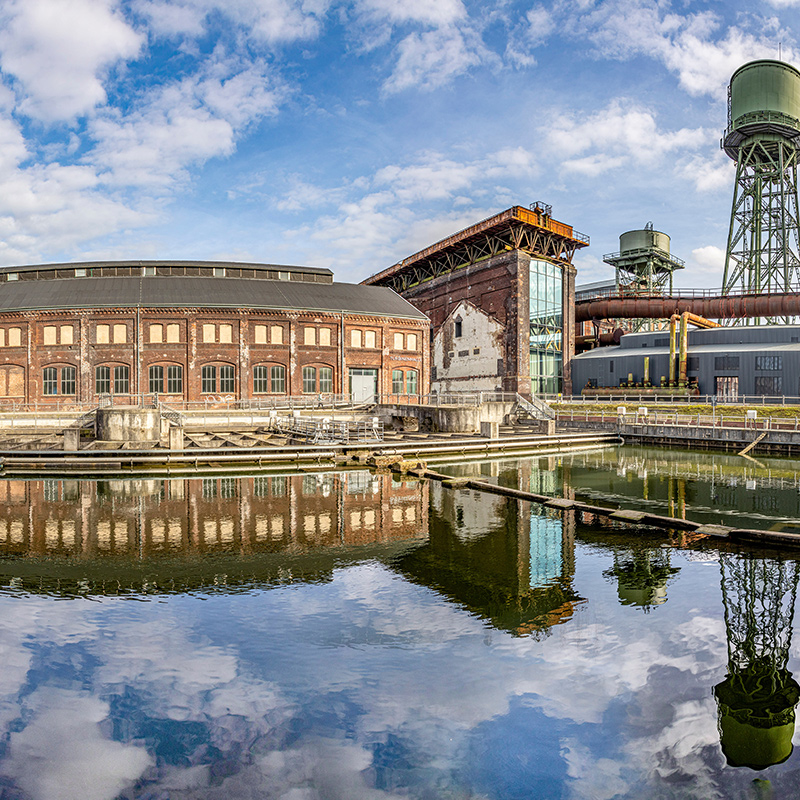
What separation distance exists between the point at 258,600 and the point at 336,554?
102 inches

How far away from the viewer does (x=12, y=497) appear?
15773mm

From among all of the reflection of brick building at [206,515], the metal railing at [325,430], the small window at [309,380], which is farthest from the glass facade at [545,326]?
the reflection of brick building at [206,515]

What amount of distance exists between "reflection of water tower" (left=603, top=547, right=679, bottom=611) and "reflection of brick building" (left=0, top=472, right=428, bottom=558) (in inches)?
161

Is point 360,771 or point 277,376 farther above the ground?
point 277,376

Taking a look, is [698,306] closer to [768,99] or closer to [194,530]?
[768,99]

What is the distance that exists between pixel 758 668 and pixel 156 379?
121 feet

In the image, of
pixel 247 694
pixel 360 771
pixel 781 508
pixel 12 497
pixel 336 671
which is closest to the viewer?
pixel 360 771

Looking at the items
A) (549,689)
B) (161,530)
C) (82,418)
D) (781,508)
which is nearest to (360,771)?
(549,689)

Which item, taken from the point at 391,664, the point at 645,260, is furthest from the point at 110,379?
the point at 645,260

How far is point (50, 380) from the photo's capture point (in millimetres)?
36719

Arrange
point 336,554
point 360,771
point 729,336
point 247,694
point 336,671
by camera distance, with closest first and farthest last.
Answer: point 360,771, point 247,694, point 336,671, point 336,554, point 729,336

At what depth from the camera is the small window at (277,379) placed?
3847cm

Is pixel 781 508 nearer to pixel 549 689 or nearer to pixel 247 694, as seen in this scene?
pixel 549 689

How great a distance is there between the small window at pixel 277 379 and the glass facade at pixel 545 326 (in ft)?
59.5
